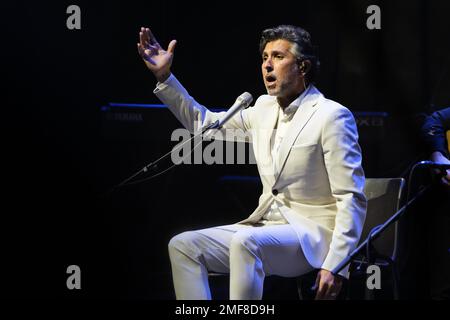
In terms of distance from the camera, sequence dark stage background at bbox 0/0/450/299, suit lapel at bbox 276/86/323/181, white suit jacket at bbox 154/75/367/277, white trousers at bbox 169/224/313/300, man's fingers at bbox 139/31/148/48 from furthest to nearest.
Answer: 1. dark stage background at bbox 0/0/450/299
2. man's fingers at bbox 139/31/148/48
3. suit lapel at bbox 276/86/323/181
4. white suit jacket at bbox 154/75/367/277
5. white trousers at bbox 169/224/313/300

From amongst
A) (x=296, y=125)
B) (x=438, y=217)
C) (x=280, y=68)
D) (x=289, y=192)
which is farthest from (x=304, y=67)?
(x=438, y=217)

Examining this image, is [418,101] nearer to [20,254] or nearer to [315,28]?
[315,28]

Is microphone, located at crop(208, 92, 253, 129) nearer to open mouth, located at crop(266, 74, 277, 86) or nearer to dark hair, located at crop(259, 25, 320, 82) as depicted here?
open mouth, located at crop(266, 74, 277, 86)

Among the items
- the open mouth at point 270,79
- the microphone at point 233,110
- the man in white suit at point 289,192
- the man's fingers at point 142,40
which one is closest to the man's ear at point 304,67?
the man in white suit at point 289,192

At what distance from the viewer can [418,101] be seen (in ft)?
14.0

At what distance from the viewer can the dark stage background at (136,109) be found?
380 centimetres

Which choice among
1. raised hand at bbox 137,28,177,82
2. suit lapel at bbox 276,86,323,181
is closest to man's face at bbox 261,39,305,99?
suit lapel at bbox 276,86,323,181

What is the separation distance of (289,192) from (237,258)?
1.42ft

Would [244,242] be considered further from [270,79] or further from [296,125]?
[270,79]

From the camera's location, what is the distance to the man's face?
2.75m

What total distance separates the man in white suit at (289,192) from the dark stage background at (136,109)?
3.33 feet

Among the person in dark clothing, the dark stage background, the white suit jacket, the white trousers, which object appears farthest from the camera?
the dark stage background

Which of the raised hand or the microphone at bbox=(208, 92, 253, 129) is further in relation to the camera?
the raised hand
